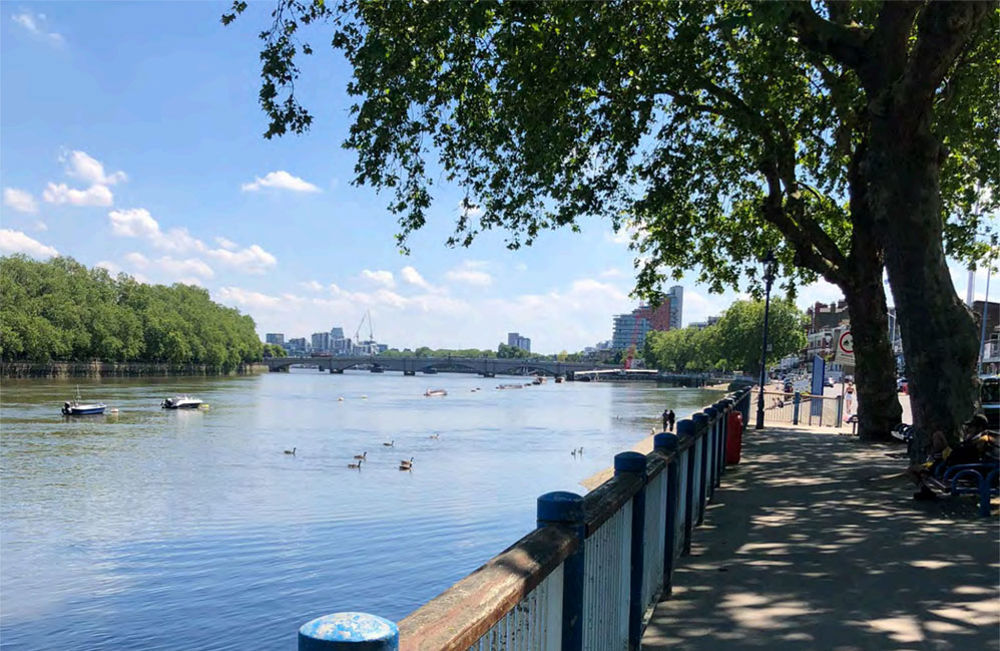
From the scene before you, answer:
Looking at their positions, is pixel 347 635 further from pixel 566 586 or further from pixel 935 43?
pixel 935 43

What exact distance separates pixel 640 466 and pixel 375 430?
5026cm

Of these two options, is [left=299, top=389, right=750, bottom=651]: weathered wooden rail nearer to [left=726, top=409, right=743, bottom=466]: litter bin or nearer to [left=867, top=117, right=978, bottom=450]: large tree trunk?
[left=867, top=117, right=978, bottom=450]: large tree trunk

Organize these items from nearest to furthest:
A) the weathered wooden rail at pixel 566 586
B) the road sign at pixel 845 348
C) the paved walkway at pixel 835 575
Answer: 1. the weathered wooden rail at pixel 566 586
2. the paved walkway at pixel 835 575
3. the road sign at pixel 845 348

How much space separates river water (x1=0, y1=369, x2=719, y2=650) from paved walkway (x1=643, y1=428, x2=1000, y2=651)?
7400 millimetres

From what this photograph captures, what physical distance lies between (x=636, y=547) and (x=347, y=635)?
3719 millimetres

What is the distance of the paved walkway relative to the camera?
18.3 ft

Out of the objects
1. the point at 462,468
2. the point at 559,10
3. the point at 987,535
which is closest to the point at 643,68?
the point at 559,10

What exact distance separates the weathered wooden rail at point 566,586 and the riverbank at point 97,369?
368ft

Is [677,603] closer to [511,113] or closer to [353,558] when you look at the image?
[511,113]

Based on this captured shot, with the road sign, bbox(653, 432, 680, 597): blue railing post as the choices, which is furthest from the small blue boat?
bbox(653, 432, 680, 597): blue railing post

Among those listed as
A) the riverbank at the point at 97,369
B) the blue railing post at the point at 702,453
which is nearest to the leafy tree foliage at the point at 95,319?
the riverbank at the point at 97,369

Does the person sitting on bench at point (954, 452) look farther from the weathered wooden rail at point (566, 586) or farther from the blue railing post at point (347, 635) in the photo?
the blue railing post at point (347, 635)

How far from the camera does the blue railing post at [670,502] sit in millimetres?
6148

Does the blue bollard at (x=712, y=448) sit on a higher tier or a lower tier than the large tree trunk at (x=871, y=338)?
lower
